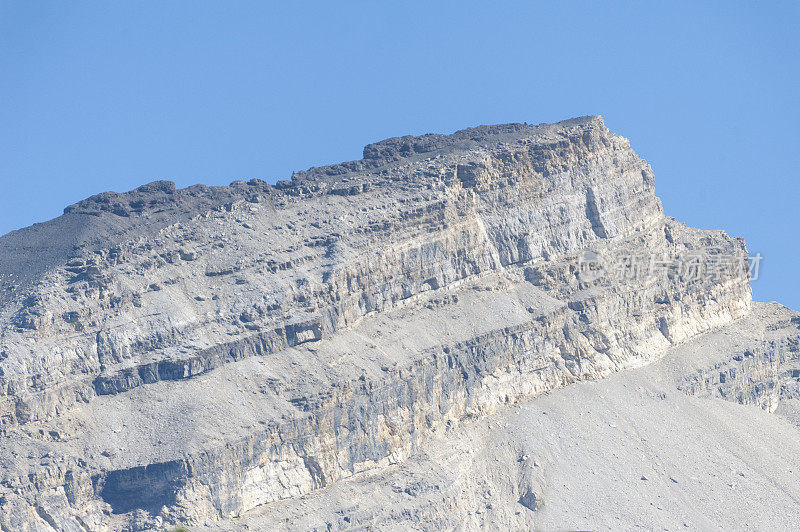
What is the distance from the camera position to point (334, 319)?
139m

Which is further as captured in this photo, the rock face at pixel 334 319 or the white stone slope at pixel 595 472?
the white stone slope at pixel 595 472

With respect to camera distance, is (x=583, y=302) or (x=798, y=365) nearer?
(x=583, y=302)

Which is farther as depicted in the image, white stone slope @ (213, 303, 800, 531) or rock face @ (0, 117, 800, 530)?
white stone slope @ (213, 303, 800, 531)

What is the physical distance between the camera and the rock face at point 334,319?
126 metres

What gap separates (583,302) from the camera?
486 ft

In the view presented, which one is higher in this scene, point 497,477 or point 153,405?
point 153,405

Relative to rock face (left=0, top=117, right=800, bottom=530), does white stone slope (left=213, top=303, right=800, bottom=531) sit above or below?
below

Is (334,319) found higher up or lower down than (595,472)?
higher up

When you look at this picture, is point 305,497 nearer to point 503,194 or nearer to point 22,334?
point 22,334

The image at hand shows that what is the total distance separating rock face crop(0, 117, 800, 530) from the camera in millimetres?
126250

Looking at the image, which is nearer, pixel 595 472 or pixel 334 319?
pixel 595 472

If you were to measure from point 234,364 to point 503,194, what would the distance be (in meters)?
25.6

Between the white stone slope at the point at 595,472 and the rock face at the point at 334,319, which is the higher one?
the rock face at the point at 334,319

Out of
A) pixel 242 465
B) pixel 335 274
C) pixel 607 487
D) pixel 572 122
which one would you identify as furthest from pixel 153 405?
pixel 572 122
